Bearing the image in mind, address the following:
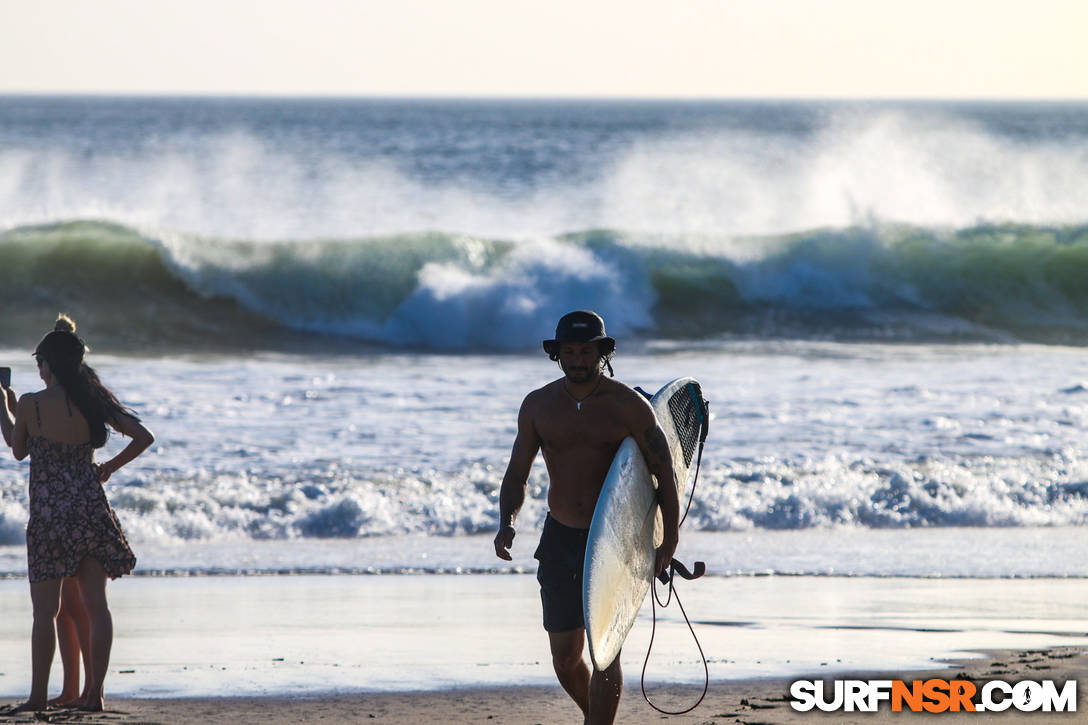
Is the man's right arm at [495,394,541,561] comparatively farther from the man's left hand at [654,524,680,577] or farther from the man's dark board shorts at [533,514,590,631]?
the man's left hand at [654,524,680,577]

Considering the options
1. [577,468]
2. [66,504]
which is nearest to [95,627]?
[66,504]

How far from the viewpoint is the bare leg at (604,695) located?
15.1 feet

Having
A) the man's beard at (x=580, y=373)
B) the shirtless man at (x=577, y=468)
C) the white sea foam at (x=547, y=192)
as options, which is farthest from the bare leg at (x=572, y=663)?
the white sea foam at (x=547, y=192)

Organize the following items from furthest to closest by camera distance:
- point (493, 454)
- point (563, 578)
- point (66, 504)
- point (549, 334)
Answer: point (549, 334) → point (493, 454) → point (66, 504) → point (563, 578)

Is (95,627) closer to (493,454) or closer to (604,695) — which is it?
(604,695)

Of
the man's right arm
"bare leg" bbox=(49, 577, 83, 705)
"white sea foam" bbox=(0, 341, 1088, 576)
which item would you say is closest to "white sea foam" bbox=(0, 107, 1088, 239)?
"white sea foam" bbox=(0, 341, 1088, 576)

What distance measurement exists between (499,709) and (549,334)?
14.9 meters

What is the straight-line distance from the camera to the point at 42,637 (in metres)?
5.40

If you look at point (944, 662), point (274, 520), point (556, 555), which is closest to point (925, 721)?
point (944, 662)

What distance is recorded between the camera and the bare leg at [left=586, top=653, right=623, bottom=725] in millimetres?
4602

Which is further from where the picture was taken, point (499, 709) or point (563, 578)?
point (499, 709)

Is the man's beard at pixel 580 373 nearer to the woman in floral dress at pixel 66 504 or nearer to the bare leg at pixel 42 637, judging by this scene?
the woman in floral dress at pixel 66 504

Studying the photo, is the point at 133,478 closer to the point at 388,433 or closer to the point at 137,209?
the point at 388,433

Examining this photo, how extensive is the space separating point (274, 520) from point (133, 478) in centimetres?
133
